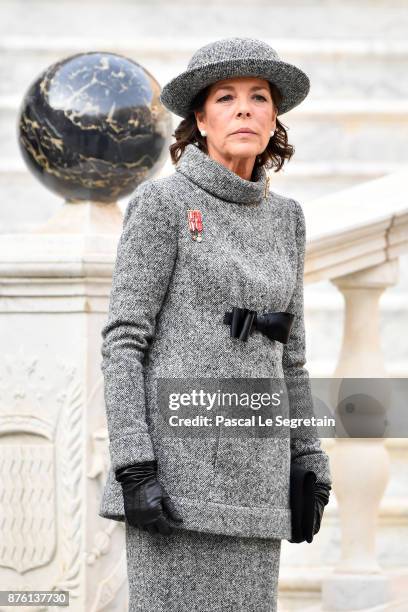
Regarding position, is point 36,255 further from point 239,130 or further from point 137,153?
point 239,130

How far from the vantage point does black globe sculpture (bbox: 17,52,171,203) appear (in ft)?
10.6

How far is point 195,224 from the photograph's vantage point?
2.39m

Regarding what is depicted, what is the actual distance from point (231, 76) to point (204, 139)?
0.48 feet

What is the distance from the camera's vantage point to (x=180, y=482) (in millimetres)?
2328

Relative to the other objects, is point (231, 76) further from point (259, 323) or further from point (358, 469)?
Result: point (358, 469)

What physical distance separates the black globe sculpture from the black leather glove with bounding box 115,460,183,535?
1.15m

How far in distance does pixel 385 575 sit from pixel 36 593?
3.12 feet

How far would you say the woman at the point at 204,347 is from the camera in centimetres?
232

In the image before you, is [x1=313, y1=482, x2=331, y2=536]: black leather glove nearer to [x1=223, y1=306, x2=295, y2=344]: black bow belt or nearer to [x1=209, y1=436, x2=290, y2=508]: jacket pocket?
[x1=209, y1=436, x2=290, y2=508]: jacket pocket

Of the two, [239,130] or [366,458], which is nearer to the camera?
[239,130]

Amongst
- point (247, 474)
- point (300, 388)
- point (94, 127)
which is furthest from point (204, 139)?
point (94, 127)

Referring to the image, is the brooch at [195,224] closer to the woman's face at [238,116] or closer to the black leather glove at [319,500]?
the woman's face at [238,116]

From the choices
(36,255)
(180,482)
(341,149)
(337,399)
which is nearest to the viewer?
(180,482)

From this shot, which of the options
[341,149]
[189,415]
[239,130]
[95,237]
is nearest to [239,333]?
[189,415]
